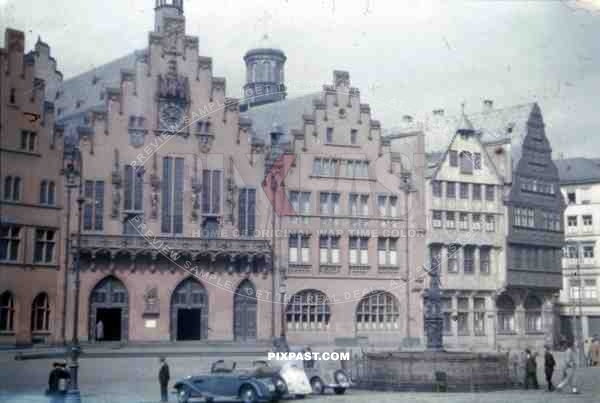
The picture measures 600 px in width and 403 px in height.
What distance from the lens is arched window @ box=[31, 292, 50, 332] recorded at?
5269 centimetres

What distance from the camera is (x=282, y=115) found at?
219ft

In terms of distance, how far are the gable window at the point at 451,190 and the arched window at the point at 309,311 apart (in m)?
12.3

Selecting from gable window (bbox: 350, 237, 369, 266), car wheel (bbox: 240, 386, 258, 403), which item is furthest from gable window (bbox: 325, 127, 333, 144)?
car wheel (bbox: 240, 386, 258, 403)

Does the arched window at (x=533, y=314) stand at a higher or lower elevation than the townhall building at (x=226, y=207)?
lower

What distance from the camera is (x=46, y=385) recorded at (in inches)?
1495

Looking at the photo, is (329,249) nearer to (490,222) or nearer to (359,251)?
(359,251)

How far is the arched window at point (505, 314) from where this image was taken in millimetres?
70625

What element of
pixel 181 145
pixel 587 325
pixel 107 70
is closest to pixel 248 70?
pixel 107 70

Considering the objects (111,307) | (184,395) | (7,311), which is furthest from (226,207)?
(184,395)

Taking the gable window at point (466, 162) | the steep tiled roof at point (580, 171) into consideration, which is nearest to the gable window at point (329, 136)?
the gable window at point (466, 162)

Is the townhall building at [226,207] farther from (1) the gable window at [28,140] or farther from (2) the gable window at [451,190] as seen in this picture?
(2) the gable window at [451,190]

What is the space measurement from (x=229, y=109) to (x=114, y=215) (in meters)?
10.1

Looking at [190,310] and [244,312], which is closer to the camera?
[190,310]

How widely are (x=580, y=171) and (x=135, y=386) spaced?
57.6 metres
